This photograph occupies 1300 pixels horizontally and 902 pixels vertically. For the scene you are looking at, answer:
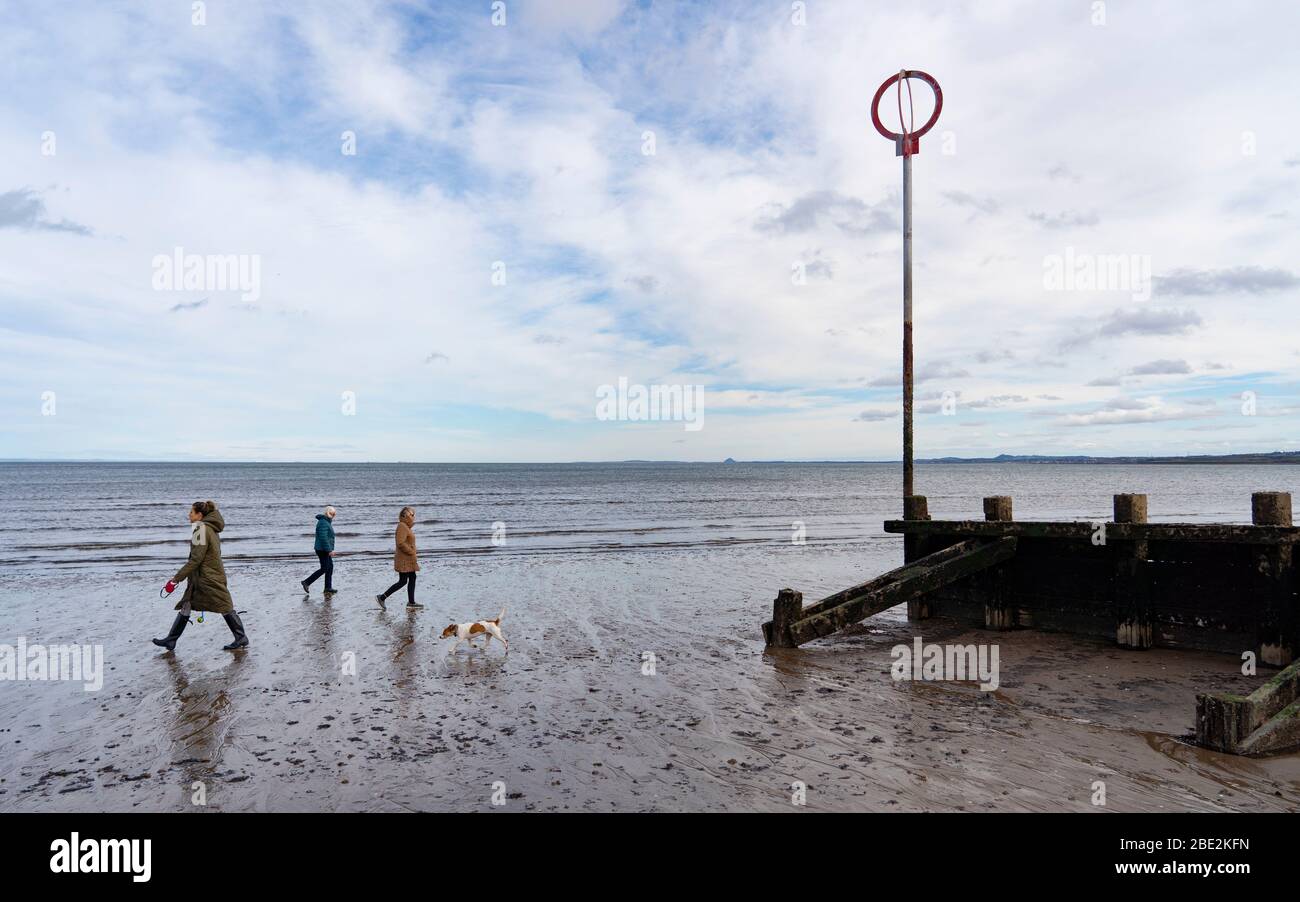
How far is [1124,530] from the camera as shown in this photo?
397 inches

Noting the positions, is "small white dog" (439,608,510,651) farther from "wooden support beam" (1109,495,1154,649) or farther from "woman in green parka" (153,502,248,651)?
"wooden support beam" (1109,495,1154,649)

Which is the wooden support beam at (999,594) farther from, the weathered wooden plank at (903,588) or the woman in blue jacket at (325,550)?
the woman in blue jacket at (325,550)

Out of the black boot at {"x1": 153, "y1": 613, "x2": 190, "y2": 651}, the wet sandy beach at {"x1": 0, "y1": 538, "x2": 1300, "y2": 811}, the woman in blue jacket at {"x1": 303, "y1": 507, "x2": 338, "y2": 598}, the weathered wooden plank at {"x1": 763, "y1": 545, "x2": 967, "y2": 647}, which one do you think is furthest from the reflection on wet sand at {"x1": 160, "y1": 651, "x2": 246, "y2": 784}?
the weathered wooden plank at {"x1": 763, "y1": 545, "x2": 967, "y2": 647}

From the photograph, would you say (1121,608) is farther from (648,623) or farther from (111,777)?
(111,777)

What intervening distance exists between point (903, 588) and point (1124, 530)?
289 centimetres

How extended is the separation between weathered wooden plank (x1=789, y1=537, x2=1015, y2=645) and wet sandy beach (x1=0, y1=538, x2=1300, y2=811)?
1.33 ft

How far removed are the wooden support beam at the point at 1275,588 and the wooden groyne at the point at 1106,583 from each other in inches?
0.5

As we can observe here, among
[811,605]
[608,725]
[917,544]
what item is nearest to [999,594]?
[917,544]

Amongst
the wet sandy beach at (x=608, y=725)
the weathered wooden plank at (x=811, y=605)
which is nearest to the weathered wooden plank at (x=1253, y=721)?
the wet sandy beach at (x=608, y=725)

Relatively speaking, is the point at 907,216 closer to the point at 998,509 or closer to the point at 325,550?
the point at 998,509

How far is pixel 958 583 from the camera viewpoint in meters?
12.5

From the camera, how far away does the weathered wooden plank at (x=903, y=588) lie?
10.6 m

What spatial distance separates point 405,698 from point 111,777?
113 inches
